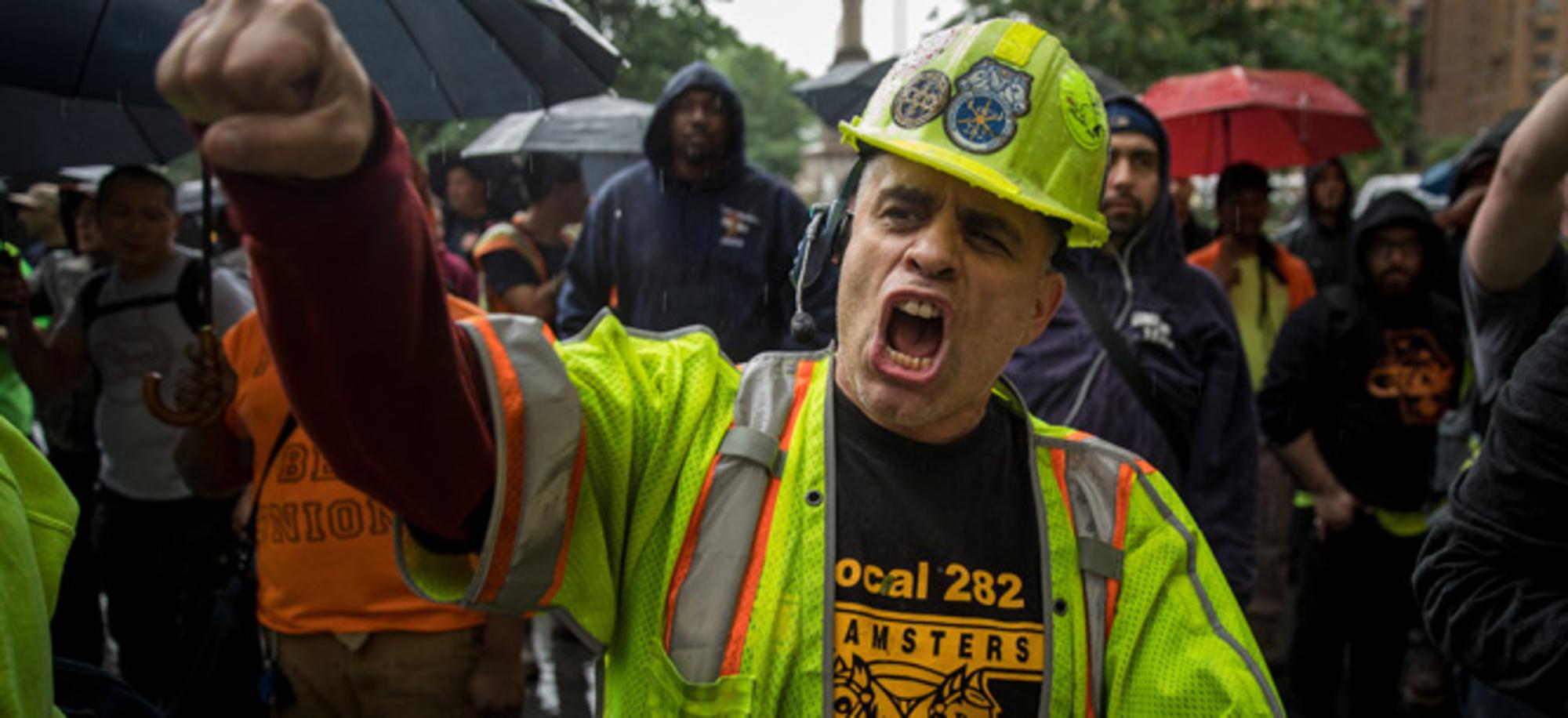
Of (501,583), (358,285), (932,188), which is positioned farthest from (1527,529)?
(358,285)

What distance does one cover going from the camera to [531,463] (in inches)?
60.9

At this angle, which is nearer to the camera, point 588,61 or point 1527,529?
point 1527,529

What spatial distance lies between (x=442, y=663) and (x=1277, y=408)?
3.39 metres

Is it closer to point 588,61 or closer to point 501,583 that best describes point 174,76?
point 501,583

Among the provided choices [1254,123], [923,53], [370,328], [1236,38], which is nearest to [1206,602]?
[923,53]

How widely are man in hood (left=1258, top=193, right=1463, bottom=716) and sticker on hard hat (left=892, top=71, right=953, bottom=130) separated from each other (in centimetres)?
365

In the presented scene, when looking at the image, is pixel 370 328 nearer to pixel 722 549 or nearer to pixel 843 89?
pixel 722 549

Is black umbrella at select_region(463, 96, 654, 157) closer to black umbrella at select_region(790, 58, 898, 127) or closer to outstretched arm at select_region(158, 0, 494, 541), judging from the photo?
black umbrella at select_region(790, 58, 898, 127)

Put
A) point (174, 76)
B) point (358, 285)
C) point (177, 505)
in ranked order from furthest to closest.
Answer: point (177, 505) → point (358, 285) → point (174, 76)

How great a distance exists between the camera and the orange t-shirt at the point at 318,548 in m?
3.22

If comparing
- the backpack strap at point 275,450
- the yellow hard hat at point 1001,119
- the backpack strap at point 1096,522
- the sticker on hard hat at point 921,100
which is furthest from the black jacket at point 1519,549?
the backpack strap at point 275,450

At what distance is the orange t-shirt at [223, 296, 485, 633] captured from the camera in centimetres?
322

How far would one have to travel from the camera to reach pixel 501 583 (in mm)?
1563

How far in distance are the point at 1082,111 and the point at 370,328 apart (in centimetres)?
114
